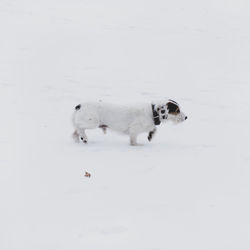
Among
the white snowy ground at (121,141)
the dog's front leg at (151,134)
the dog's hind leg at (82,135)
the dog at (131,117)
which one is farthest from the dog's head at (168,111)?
the dog's hind leg at (82,135)

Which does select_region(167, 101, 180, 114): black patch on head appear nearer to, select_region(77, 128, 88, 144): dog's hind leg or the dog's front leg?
the dog's front leg

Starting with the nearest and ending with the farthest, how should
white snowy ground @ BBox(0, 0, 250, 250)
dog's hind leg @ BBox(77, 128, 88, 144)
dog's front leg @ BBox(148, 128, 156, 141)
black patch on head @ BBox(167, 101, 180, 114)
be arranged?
white snowy ground @ BBox(0, 0, 250, 250) → dog's hind leg @ BBox(77, 128, 88, 144) → black patch on head @ BBox(167, 101, 180, 114) → dog's front leg @ BBox(148, 128, 156, 141)

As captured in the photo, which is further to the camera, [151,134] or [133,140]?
[151,134]

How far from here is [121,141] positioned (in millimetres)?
8281

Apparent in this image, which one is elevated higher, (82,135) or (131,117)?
(131,117)

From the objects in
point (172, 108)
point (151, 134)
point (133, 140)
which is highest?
point (172, 108)

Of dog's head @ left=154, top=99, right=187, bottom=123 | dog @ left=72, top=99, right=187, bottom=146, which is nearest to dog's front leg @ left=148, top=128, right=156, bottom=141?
dog @ left=72, top=99, right=187, bottom=146

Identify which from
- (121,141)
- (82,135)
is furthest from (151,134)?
(82,135)

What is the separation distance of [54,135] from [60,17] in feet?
39.2

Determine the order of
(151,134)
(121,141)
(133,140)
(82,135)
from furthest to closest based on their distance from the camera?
(121,141), (151,134), (133,140), (82,135)

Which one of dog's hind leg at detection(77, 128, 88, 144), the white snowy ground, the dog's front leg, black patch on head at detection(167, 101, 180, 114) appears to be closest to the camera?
the white snowy ground

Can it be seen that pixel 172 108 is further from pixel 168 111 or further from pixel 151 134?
pixel 151 134

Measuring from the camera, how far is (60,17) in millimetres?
19438

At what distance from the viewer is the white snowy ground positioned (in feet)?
16.3
